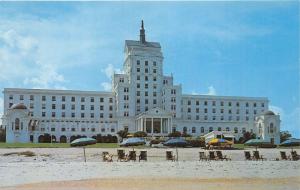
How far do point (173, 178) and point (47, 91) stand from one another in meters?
81.5

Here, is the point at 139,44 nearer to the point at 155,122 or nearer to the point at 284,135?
the point at 155,122

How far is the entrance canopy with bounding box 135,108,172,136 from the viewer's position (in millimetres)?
93250

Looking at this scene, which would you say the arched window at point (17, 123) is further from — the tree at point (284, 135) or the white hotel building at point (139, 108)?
the tree at point (284, 135)

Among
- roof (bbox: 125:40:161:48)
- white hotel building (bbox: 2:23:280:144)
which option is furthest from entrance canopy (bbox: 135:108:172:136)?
roof (bbox: 125:40:161:48)

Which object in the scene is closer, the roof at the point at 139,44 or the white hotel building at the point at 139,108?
the white hotel building at the point at 139,108

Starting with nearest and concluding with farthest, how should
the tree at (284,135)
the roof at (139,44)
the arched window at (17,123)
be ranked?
1. the arched window at (17,123)
2. the tree at (284,135)
3. the roof at (139,44)

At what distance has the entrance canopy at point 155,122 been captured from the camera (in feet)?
306

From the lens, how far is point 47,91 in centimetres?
9950

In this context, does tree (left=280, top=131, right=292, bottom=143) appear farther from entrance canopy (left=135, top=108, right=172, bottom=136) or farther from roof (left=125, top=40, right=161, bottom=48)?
roof (left=125, top=40, right=161, bottom=48)

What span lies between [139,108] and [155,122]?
777 cm

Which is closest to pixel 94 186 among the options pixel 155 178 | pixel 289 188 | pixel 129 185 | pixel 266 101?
pixel 129 185

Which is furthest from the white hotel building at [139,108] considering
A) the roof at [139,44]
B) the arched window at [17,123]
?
the arched window at [17,123]

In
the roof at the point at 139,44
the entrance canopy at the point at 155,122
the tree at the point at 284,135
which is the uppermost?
the roof at the point at 139,44

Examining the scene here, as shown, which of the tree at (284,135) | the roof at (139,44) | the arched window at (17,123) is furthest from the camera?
the roof at (139,44)
